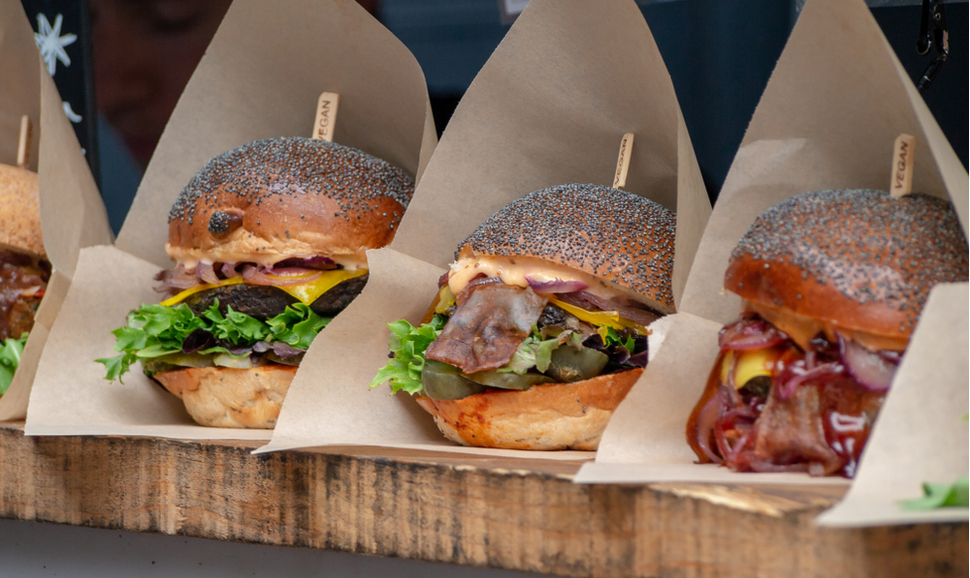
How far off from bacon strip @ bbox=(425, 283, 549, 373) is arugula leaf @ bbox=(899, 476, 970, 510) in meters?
0.93

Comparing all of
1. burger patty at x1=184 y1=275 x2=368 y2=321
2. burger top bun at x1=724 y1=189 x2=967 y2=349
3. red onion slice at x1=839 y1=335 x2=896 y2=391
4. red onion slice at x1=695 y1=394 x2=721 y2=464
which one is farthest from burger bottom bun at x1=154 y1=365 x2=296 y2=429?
red onion slice at x1=839 y1=335 x2=896 y2=391

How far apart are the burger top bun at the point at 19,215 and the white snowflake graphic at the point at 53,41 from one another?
819 millimetres

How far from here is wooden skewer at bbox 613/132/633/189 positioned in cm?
233

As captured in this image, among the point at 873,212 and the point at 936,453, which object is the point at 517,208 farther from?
the point at 936,453

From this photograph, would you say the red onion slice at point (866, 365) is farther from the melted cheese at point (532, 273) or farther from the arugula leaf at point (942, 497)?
the melted cheese at point (532, 273)

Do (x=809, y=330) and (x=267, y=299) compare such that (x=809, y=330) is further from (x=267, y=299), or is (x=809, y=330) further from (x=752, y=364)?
(x=267, y=299)

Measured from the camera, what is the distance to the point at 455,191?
239 cm

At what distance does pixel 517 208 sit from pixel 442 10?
3.57 feet

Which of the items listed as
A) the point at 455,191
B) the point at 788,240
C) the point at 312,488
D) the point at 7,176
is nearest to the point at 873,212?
the point at 788,240

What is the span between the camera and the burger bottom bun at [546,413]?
1.99m

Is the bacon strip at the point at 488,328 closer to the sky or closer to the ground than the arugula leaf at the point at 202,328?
closer to the sky

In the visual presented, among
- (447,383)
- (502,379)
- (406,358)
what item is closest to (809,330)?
(502,379)

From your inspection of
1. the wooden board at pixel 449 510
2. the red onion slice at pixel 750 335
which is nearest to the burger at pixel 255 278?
the wooden board at pixel 449 510

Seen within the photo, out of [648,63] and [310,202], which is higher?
[648,63]
